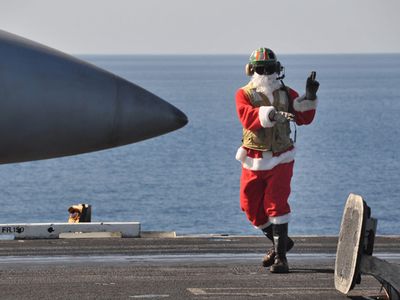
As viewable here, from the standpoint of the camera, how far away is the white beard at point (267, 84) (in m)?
12.1

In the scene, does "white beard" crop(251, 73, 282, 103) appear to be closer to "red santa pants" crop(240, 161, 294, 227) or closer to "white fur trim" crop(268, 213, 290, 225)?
"red santa pants" crop(240, 161, 294, 227)

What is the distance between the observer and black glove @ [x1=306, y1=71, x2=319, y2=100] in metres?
11.8

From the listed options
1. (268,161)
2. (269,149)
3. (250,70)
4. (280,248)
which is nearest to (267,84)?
(250,70)

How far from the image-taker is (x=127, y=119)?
25.3ft

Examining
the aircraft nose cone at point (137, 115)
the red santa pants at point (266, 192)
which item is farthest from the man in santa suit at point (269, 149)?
the aircraft nose cone at point (137, 115)

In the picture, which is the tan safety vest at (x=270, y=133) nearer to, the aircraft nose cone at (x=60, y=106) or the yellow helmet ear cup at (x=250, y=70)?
the yellow helmet ear cup at (x=250, y=70)

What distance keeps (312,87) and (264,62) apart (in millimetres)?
619

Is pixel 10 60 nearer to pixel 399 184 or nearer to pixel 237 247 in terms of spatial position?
pixel 237 247

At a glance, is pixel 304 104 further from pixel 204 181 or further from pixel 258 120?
pixel 204 181

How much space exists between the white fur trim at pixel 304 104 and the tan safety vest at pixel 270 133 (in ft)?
0.37

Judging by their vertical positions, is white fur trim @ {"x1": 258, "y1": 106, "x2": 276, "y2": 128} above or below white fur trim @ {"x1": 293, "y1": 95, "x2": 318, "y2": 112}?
below

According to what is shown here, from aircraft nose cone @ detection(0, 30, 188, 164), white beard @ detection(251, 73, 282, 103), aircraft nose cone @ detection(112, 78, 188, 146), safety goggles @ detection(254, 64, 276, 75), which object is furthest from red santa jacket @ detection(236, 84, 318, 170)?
aircraft nose cone @ detection(0, 30, 188, 164)

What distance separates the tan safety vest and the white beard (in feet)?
0.12

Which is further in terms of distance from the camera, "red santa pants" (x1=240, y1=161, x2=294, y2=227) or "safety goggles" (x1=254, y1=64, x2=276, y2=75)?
"safety goggles" (x1=254, y1=64, x2=276, y2=75)
